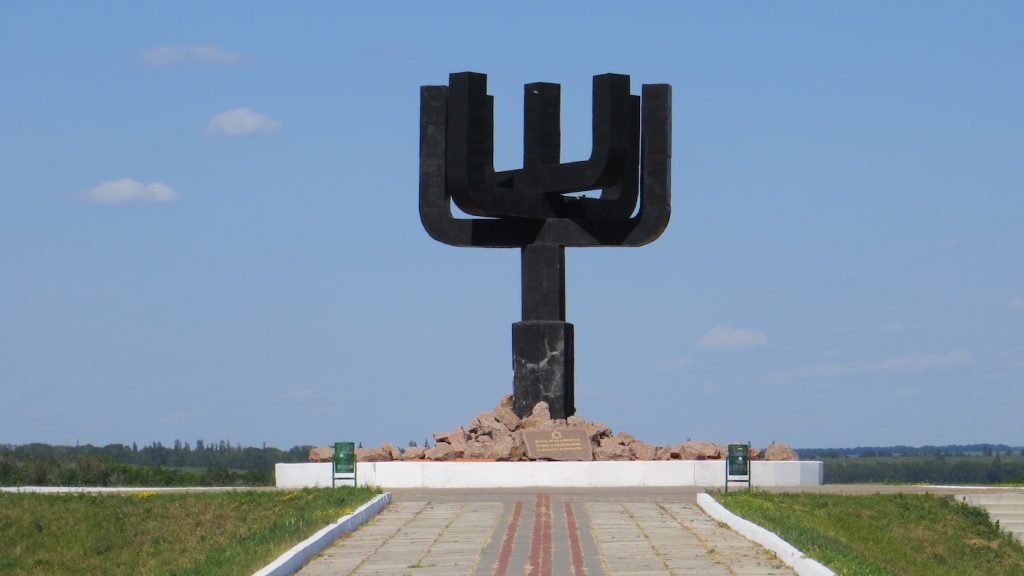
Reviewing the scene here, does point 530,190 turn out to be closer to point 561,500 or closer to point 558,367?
point 558,367

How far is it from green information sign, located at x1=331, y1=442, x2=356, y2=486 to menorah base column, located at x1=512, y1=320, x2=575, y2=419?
15.1ft

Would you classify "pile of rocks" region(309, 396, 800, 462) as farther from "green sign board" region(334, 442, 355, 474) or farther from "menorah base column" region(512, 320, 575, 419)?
"green sign board" region(334, 442, 355, 474)

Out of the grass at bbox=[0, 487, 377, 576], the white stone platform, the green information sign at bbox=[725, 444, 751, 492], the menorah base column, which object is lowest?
the grass at bbox=[0, 487, 377, 576]

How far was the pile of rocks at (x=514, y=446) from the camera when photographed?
28195 millimetres

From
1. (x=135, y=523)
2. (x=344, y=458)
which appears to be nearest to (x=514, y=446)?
(x=344, y=458)

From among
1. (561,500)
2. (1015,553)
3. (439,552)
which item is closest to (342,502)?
(561,500)

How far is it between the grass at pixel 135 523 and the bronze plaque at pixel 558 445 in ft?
15.5

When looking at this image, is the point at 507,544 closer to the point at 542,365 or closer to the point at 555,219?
the point at 542,365

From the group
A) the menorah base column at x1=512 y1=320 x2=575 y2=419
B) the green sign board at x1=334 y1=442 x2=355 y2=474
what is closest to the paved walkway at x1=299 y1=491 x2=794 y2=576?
the green sign board at x1=334 y1=442 x2=355 y2=474

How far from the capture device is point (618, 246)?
29.7 metres

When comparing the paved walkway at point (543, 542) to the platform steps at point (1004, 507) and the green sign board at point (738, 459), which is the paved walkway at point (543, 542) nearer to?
the green sign board at point (738, 459)

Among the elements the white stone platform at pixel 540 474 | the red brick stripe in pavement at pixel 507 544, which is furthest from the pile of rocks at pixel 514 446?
the red brick stripe in pavement at pixel 507 544

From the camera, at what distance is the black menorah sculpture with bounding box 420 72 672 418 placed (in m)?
28.9

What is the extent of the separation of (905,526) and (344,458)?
9.30 m
